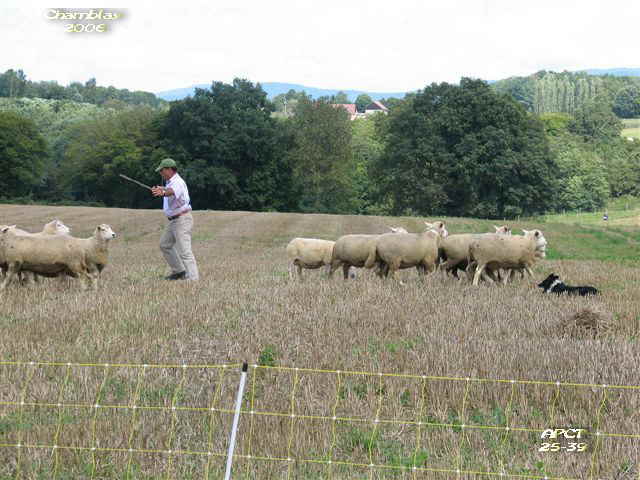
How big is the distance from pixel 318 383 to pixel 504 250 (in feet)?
28.8

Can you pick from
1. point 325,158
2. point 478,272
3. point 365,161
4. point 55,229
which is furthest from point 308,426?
point 365,161

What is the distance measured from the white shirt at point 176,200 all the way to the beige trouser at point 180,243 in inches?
6.2

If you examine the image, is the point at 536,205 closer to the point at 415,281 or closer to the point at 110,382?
the point at 415,281

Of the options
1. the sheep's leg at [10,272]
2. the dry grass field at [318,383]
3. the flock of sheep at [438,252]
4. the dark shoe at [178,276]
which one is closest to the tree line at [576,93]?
the flock of sheep at [438,252]

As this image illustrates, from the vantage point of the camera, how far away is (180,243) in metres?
14.8

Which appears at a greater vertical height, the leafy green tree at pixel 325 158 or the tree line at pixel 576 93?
the tree line at pixel 576 93

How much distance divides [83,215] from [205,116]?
68.3 feet

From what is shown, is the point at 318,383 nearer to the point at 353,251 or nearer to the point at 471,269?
the point at 353,251

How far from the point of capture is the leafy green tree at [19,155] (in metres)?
81.3

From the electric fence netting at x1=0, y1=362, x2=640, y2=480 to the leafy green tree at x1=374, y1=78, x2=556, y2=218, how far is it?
50828mm

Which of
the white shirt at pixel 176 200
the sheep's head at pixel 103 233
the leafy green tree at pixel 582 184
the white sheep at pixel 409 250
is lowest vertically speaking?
the leafy green tree at pixel 582 184

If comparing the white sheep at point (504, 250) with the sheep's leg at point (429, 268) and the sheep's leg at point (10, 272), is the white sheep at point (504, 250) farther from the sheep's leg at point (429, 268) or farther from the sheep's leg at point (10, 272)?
the sheep's leg at point (10, 272)

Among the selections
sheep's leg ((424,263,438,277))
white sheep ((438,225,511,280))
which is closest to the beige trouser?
sheep's leg ((424,263,438,277))

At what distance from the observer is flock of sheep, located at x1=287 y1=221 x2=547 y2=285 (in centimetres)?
1507
